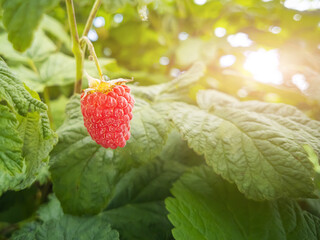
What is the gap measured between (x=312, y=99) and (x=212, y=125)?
25.5 inches

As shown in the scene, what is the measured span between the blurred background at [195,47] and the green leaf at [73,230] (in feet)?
1.43

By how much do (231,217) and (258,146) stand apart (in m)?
0.27

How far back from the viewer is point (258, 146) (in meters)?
0.80

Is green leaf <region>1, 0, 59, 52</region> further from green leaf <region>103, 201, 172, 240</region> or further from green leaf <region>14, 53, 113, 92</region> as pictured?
green leaf <region>103, 201, 172, 240</region>

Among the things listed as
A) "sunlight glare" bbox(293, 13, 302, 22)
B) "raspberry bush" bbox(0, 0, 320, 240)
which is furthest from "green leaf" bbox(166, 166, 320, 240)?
"sunlight glare" bbox(293, 13, 302, 22)

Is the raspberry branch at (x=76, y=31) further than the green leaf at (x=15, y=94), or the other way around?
the raspberry branch at (x=76, y=31)

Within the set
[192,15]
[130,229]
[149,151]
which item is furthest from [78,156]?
[192,15]

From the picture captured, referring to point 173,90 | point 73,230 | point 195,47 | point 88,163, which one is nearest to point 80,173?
point 88,163

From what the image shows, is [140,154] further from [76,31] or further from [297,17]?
[297,17]

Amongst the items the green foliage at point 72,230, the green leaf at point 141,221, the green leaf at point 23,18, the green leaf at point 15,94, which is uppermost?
the green leaf at point 23,18

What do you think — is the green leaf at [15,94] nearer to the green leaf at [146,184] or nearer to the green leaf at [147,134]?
the green leaf at [147,134]

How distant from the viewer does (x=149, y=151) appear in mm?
828

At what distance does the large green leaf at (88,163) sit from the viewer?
814 millimetres

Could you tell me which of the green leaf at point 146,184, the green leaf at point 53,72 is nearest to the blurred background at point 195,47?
the green leaf at point 53,72
